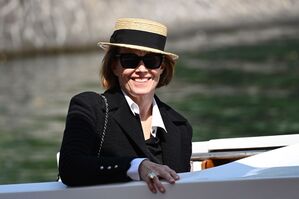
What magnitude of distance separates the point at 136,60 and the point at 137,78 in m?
0.08

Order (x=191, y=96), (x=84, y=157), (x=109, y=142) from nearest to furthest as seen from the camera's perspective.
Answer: (x=84, y=157) < (x=109, y=142) < (x=191, y=96)

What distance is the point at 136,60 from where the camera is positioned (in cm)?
374

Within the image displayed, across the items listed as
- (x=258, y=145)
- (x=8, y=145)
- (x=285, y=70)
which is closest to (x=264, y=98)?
(x=285, y=70)

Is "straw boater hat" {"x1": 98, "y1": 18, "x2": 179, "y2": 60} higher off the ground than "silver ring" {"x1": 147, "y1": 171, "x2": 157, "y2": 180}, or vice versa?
"straw boater hat" {"x1": 98, "y1": 18, "x2": 179, "y2": 60}

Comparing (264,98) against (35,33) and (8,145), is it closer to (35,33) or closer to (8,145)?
(8,145)

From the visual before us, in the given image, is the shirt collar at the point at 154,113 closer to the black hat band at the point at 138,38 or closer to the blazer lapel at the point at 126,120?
the blazer lapel at the point at 126,120

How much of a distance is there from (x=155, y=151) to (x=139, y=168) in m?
0.45

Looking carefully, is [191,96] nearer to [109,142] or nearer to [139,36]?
[139,36]

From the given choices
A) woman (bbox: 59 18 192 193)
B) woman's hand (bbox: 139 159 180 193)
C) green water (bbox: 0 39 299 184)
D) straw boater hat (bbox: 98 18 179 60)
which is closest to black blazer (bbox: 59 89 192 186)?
woman (bbox: 59 18 192 193)

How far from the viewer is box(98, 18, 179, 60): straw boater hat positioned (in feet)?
12.2

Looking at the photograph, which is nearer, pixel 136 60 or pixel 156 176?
pixel 156 176

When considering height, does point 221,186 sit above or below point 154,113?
below

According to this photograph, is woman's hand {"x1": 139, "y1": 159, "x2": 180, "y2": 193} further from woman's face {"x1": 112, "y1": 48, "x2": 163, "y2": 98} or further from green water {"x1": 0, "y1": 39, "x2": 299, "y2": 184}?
green water {"x1": 0, "y1": 39, "x2": 299, "y2": 184}

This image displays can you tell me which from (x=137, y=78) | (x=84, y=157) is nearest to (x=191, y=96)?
(x=137, y=78)
